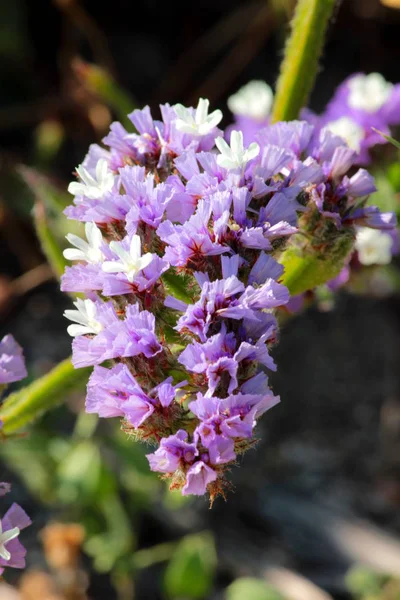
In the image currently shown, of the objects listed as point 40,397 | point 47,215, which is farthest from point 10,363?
point 47,215

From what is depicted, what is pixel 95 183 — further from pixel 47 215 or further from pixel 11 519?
pixel 47 215

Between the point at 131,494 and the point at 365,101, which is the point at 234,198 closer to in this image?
the point at 365,101

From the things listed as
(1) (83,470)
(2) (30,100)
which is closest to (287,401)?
(1) (83,470)

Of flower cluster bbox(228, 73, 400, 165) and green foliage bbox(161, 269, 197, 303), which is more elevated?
flower cluster bbox(228, 73, 400, 165)

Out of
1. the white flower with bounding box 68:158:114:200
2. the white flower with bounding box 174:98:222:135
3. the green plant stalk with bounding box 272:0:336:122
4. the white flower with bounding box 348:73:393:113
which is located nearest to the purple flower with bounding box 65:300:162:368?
the white flower with bounding box 68:158:114:200

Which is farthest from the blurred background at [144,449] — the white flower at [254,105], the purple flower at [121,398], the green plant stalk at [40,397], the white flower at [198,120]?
the purple flower at [121,398]

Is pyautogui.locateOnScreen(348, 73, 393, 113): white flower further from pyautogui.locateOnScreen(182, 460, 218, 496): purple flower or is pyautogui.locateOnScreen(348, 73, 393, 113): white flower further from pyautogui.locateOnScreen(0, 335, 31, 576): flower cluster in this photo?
pyautogui.locateOnScreen(182, 460, 218, 496): purple flower
